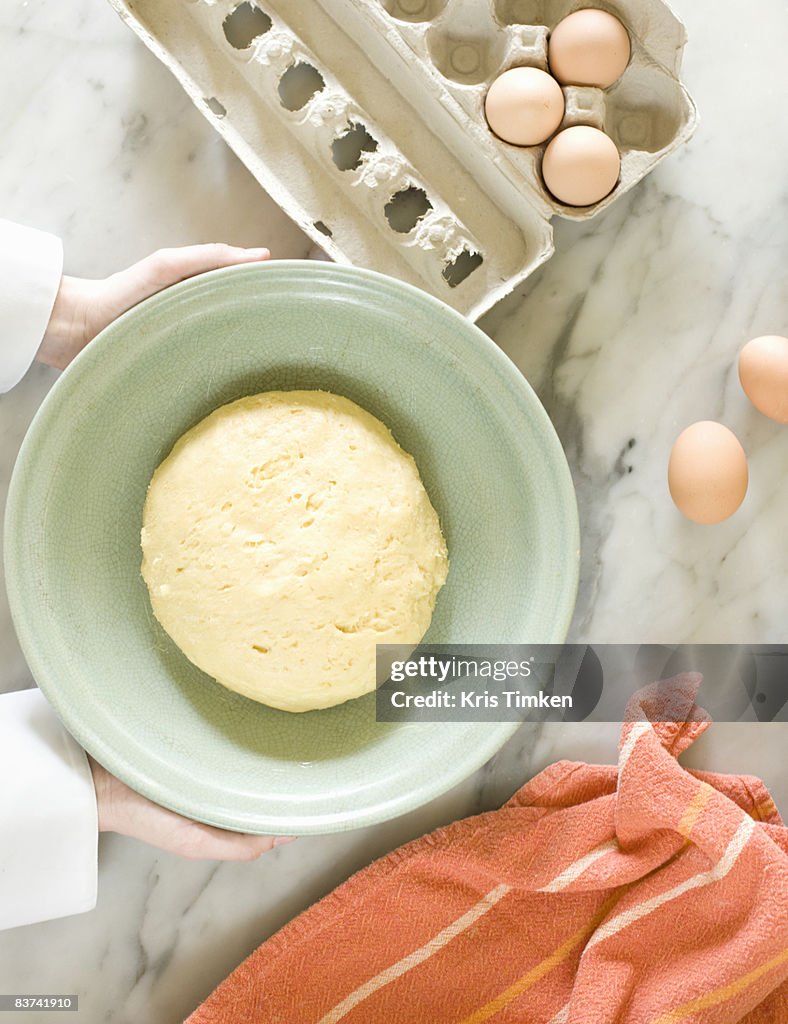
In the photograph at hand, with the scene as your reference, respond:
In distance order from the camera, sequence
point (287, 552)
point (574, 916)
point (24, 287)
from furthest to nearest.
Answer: point (574, 916) < point (24, 287) < point (287, 552)

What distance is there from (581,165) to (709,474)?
A: 35 cm

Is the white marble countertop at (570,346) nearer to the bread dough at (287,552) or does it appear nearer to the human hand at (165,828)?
the human hand at (165,828)

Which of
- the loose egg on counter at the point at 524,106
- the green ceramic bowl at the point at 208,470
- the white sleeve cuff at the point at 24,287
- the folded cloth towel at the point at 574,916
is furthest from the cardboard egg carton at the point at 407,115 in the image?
the folded cloth towel at the point at 574,916

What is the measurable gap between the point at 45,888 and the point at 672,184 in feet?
3.43

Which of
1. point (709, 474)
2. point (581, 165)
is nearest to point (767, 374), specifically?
point (709, 474)

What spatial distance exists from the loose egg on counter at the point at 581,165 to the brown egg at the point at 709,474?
283 mm

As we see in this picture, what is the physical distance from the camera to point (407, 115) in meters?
0.99

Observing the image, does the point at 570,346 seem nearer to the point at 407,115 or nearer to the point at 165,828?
the point at 407,115

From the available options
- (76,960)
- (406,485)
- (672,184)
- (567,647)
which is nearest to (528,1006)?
(567,647)

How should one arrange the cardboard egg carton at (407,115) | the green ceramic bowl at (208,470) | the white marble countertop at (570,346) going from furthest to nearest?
1. the white marble countertop at (570,346)
2. the cardboard egg carton at (407,115)
3. the green ceramic bowl at (208,470)

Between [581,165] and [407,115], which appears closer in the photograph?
[581,165]

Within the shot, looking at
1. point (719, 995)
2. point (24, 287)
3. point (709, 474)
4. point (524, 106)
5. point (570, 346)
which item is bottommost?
point (719, 995)

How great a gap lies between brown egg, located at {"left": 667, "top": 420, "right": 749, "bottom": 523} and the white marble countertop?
0.06 metres

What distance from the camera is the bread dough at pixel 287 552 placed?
0.83 meters
